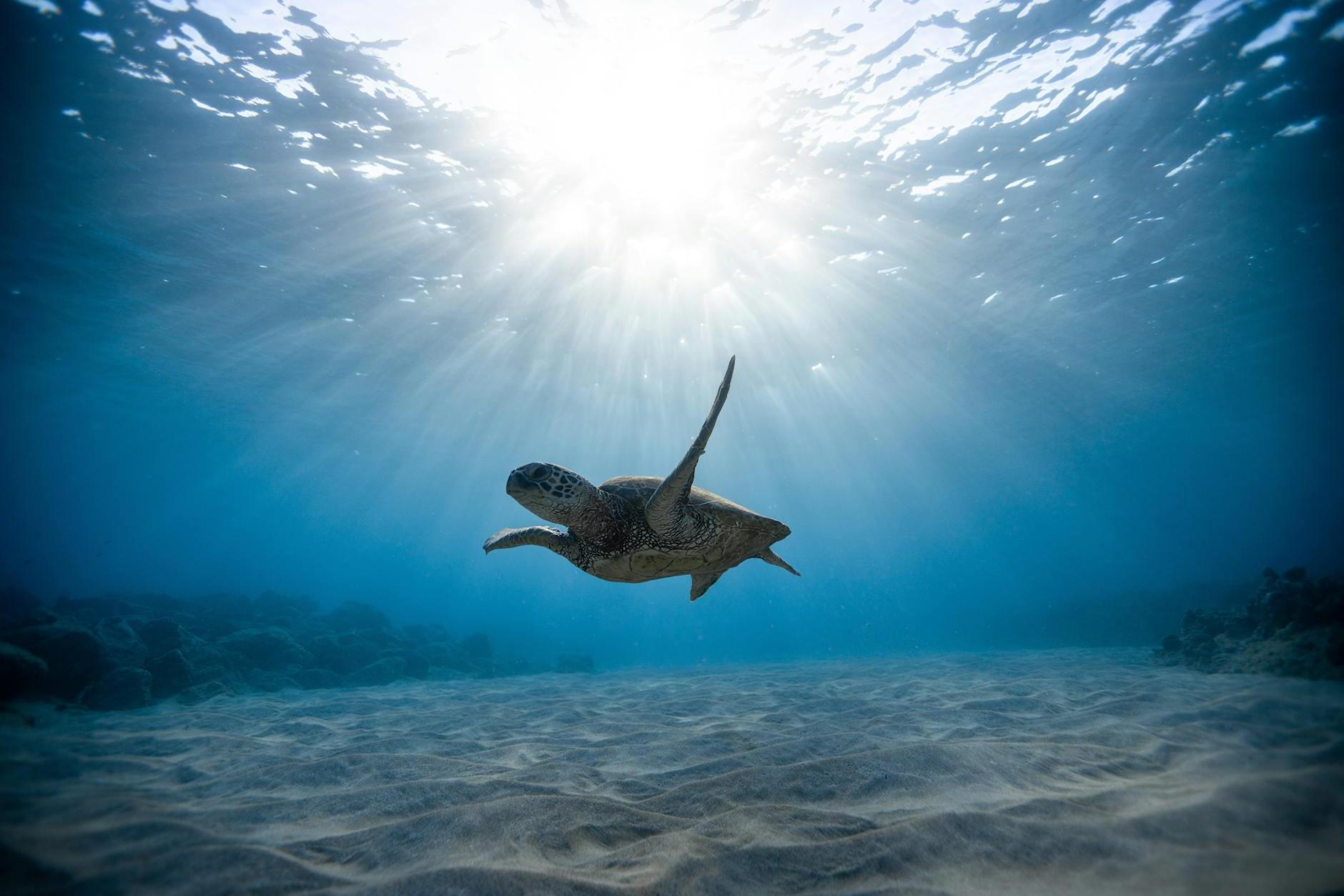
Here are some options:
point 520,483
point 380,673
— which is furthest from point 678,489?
point 380,673

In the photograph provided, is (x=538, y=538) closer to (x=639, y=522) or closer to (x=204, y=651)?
(x=639, y=522)

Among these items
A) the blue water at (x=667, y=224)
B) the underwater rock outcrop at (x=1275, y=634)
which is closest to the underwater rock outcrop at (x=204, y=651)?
the blue water at (x=667, y=224)

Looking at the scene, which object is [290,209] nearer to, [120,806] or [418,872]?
[120,806]

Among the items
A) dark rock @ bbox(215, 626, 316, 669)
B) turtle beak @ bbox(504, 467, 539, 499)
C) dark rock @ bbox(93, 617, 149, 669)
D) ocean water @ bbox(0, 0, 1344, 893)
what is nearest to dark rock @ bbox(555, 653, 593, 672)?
ocean water @ bbox(0, 0, 1344, 893)

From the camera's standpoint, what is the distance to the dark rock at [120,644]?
823cm

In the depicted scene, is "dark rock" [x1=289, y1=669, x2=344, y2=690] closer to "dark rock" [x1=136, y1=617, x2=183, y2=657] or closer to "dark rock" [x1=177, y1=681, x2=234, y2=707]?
"dark rock" [x1=177, y1=681, x2=234, y2=707]

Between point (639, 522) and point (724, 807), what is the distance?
2.49 m

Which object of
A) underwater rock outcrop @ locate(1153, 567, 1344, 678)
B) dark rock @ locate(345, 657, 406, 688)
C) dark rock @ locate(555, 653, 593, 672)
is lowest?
dark rock @ locate(555, 653, 593, 672)

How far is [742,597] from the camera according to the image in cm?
12444

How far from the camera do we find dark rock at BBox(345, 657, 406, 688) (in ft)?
44.9

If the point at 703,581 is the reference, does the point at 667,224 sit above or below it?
above

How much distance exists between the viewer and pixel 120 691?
759 centimetres

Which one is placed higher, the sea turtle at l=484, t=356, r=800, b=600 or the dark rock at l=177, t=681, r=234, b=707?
the sea turtle at l=484, t=356, r=800, b=600

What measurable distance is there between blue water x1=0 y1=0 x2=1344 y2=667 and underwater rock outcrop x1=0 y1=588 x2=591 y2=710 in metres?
11.7
